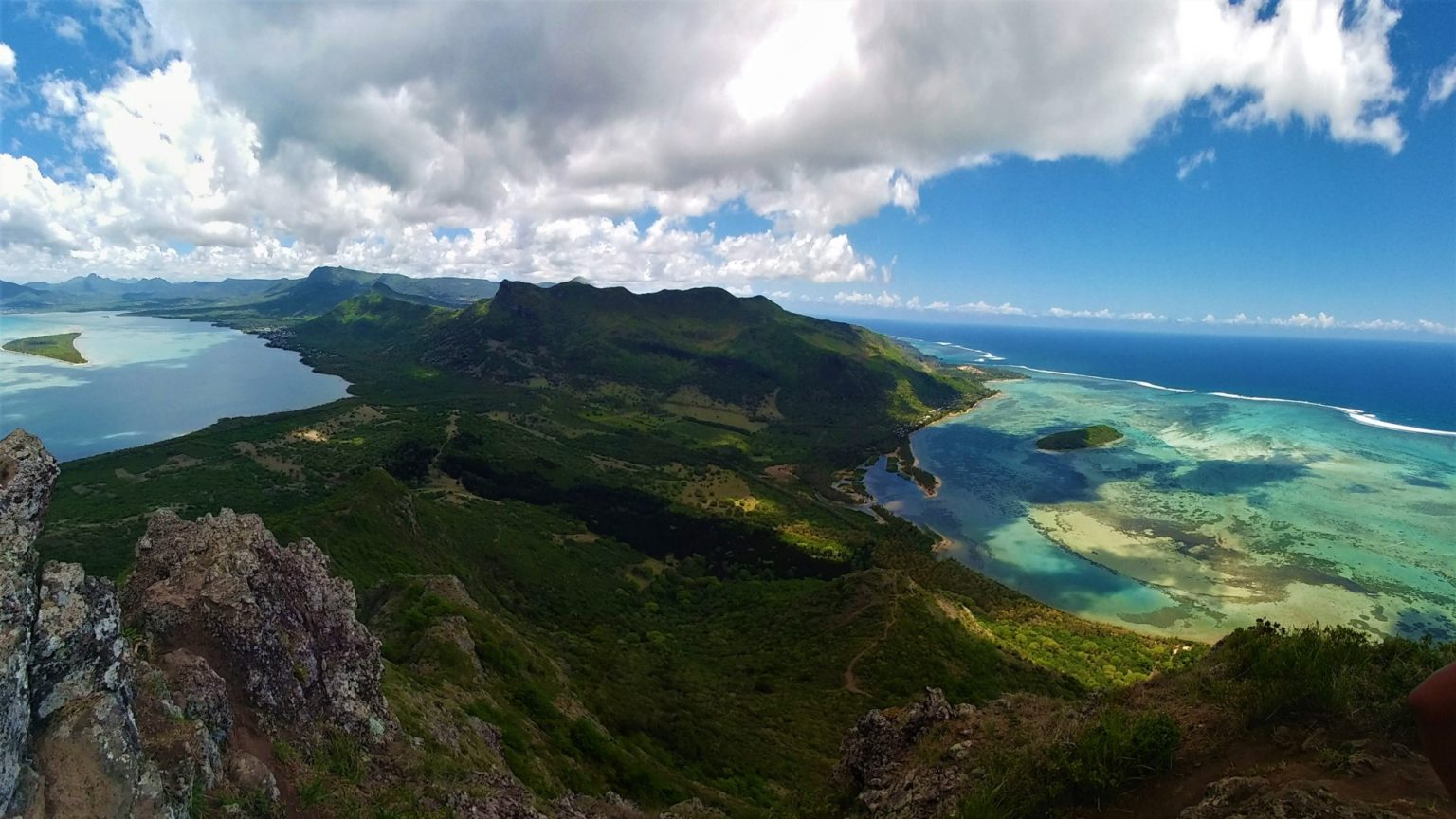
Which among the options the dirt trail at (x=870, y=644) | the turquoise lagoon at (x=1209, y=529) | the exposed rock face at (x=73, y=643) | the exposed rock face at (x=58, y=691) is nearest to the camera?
the exposed rock face at (x=58, y=691)

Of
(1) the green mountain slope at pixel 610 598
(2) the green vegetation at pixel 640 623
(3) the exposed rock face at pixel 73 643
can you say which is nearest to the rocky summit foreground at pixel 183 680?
(3) the exposed rock face at pixel 73 643

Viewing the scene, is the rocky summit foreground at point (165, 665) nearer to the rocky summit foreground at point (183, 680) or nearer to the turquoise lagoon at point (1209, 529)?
the rocky summit foreground at point (183, 680)

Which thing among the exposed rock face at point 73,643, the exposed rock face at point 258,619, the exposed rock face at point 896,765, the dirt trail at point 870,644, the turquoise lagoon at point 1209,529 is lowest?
the turquoise lagoon at point 1209,529

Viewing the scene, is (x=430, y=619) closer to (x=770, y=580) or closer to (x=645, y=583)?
(x=645, y=583)

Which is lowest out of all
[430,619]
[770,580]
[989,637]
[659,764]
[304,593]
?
[770,580]

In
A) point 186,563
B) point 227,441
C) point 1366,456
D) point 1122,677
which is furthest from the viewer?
point 1366,456

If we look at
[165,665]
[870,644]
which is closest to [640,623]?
[870,644]

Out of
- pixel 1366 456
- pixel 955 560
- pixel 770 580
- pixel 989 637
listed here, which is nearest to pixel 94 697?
pixel 989 637
